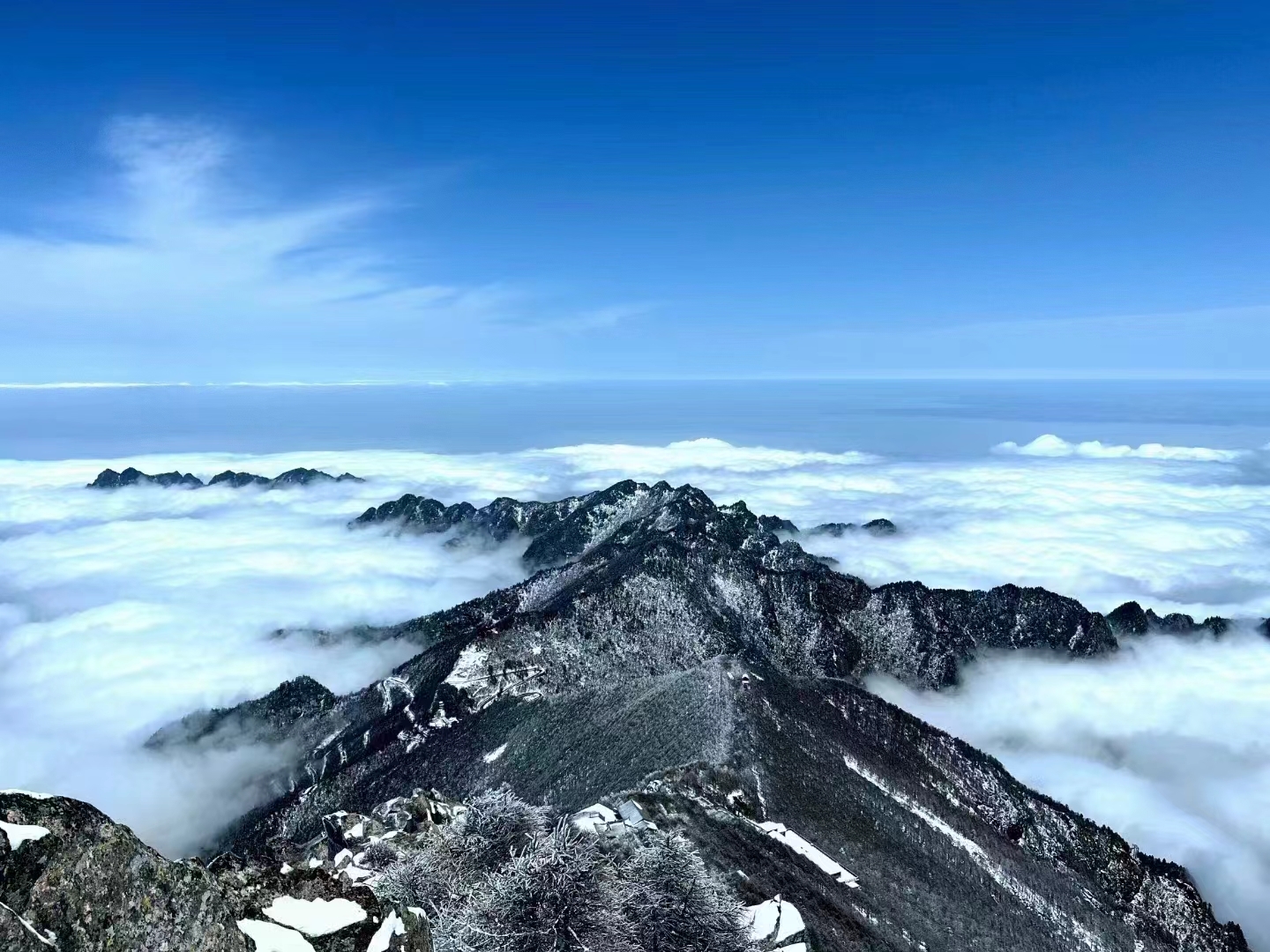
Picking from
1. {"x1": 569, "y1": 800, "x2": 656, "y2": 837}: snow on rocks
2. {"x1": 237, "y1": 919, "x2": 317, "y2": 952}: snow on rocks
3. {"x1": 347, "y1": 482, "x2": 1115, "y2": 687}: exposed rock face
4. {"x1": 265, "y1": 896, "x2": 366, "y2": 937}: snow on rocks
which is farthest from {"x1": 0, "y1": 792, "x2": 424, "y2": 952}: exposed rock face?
{"x1": 347, "y1": 482, "x2": 1115, "y2": 687}: exposed rock face

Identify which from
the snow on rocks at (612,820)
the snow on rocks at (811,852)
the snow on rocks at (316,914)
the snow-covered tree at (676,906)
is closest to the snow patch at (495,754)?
the snow on rocks at (612,820)

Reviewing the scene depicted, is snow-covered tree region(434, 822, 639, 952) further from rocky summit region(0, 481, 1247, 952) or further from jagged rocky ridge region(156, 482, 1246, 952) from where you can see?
jagged rocky ridge region(156, 482, 1246, 952)

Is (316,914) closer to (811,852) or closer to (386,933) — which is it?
(386,933)

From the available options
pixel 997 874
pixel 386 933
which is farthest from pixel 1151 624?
pixel 386 933

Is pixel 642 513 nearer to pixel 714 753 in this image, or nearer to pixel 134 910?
pixel 714 753

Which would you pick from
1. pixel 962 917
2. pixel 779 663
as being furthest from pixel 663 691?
pixel 779 663
